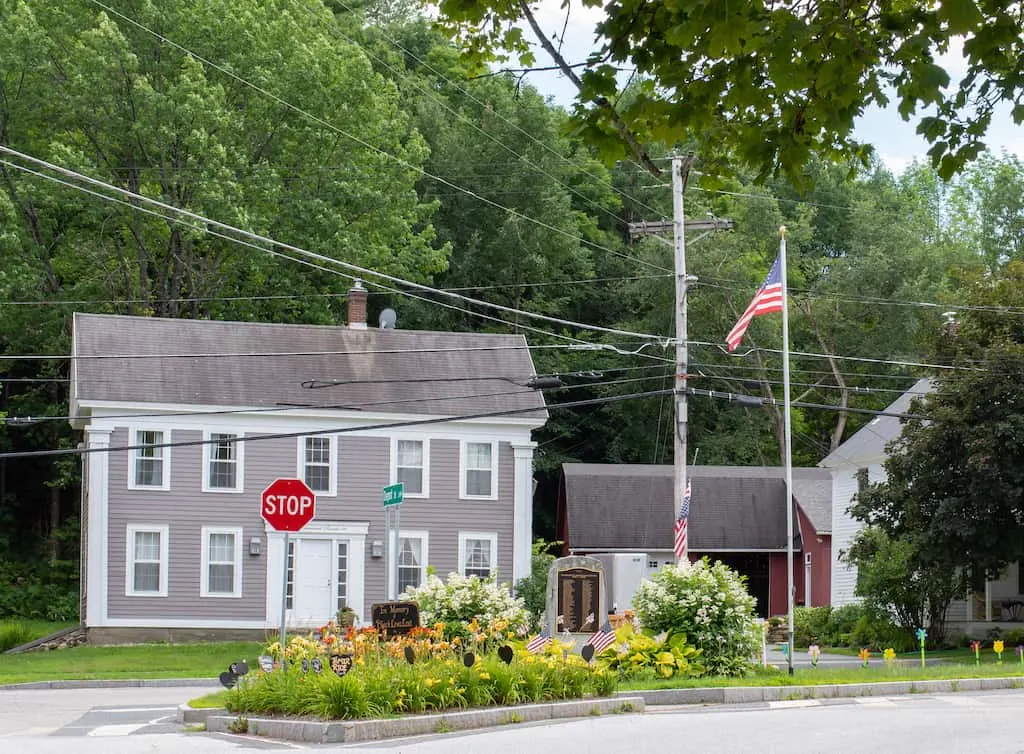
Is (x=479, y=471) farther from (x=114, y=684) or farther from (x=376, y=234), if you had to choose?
(x=114, y=684)

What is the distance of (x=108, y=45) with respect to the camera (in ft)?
137

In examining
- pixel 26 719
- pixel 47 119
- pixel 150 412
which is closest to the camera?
pixel 26 719

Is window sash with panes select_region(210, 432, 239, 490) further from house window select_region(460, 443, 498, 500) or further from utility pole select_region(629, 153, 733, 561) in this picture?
utility pole select_region(629, 153, 733, 561)

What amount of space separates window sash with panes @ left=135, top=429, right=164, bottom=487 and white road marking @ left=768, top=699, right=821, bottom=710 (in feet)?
67.4

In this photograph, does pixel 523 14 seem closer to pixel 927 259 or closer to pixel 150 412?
pixel 150 412

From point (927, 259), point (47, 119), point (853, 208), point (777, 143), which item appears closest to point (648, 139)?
point (777, 143)

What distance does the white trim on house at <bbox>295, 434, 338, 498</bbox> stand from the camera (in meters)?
37.2

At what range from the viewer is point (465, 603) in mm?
23844

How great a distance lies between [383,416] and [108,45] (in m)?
14.4

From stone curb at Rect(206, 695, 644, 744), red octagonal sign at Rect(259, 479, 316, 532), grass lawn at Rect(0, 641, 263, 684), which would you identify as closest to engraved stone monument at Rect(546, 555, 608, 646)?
grass lawn at Rect(0, 641, 263, 684)

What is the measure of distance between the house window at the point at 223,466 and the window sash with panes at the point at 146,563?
1.89 m

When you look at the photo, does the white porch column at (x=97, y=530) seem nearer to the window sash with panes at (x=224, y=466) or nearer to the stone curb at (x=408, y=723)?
the window sash with panes at (x=224, y=466)

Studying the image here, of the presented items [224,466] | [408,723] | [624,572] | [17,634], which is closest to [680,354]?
[624,572]

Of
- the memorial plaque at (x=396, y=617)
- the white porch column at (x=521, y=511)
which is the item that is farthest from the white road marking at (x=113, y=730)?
the white porch column at (x=521, y=511)
